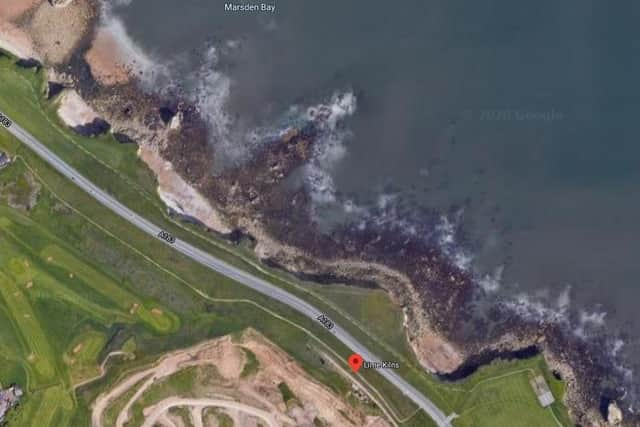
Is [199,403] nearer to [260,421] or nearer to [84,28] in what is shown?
[260,421]

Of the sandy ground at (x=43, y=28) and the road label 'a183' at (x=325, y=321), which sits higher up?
the sandy ground at (x=43, y=28)

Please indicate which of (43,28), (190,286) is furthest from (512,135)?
(43,28)

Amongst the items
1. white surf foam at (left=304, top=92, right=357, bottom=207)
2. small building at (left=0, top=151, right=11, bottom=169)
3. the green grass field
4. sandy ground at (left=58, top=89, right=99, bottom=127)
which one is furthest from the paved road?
white surf foam at (left=304, top=92, right=357, bottom=207)

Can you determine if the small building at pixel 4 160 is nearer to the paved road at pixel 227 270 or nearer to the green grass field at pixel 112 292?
the green grass field at pixel 112 292

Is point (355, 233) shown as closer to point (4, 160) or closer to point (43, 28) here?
Result: point (4, 160)

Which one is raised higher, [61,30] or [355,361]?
[61,30]

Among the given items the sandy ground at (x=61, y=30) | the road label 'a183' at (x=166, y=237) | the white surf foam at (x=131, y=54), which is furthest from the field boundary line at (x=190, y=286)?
the white surf foam at (x=131, y=54)

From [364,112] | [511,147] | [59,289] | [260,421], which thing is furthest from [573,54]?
[59,289]
